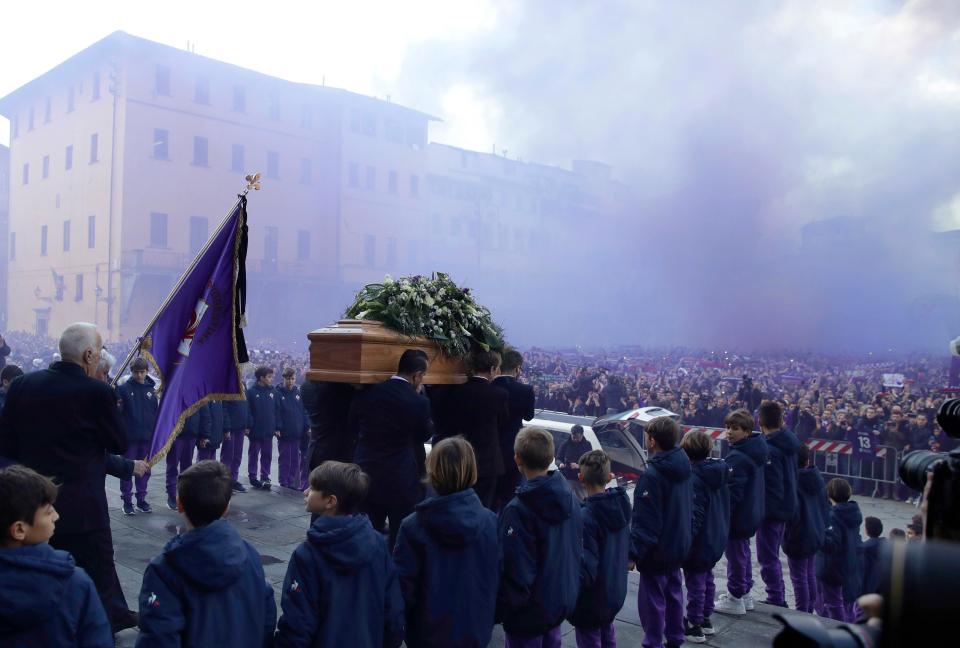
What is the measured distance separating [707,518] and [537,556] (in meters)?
2.24

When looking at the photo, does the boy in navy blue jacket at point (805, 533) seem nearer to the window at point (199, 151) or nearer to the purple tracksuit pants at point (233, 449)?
the purple tracksuit pants at point (233, 449)

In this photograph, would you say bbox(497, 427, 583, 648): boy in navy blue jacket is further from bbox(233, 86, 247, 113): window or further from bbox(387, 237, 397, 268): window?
bbox(387, 237, 397, 268): window

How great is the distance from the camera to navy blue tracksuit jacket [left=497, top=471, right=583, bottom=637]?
3.95 metres

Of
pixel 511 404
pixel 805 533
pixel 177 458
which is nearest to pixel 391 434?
pixel 511 404

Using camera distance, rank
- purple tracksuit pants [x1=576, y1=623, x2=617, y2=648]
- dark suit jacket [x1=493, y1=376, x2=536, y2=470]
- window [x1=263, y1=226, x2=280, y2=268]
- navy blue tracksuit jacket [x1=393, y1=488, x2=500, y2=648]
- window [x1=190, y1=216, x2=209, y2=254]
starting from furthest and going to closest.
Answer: window [x1=263, y1=226, x2=280, y2=268]
window [x1=190, y1=216, x2=209, y2=254]
dark suit jacket [x1=493, y1=376, x2=536, y2=470]
purple tracksuit pants [x1=576, y1=623, x2=617, y2=648]
navy blue tracksuit jacket [x1=393, y1=488, x2=500, y2=648]

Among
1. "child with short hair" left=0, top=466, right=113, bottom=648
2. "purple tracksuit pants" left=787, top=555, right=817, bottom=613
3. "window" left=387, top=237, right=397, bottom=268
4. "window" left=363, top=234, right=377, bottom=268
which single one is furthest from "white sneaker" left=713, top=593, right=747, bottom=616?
"window" left=387, top=237, right=397, bottom=268

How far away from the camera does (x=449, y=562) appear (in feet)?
11.9

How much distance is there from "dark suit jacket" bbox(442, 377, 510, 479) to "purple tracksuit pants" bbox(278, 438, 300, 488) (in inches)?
231

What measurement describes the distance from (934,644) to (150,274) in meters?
40.8

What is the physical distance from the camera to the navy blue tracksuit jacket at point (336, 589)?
3125 mm

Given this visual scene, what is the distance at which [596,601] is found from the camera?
451cm

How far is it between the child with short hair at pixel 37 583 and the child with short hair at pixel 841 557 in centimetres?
685

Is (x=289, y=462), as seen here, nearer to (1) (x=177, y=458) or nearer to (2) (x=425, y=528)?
(1) (x=177, y=458)

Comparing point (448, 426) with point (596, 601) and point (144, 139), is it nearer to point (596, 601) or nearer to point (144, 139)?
point (596, 601)
